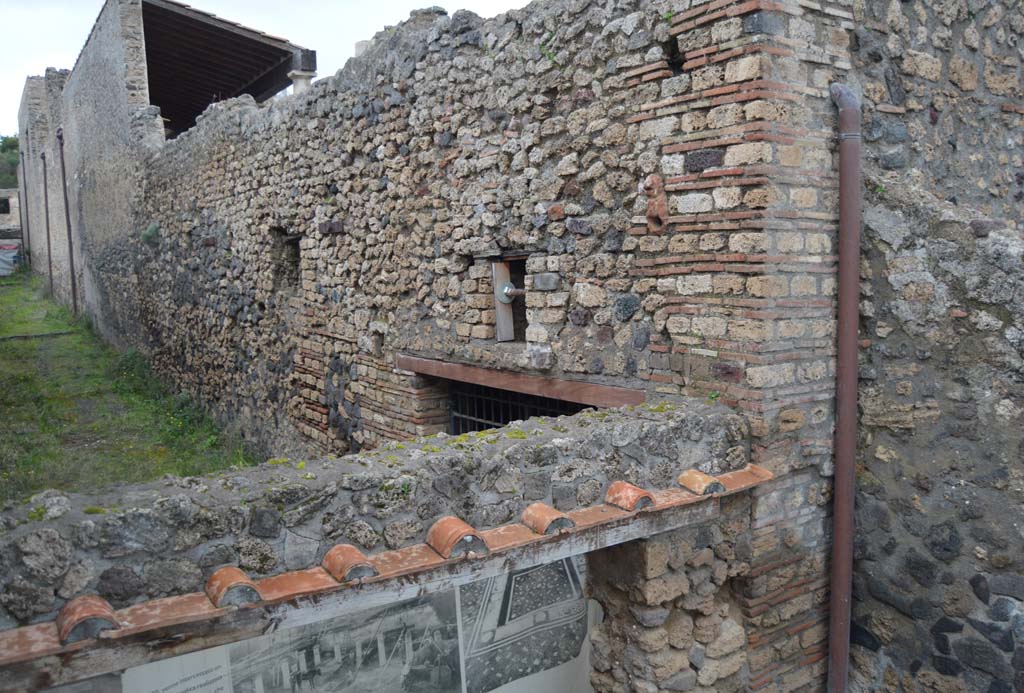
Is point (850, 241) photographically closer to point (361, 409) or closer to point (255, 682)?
point (255, 682)

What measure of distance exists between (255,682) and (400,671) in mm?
559

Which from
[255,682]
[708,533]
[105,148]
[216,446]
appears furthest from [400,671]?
[105,148]

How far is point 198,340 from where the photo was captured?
33.3 feet

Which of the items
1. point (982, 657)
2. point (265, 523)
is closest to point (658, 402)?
point (982, 657)

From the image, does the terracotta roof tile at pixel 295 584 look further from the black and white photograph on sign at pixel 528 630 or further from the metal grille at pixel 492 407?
the metal grille at pixel 492 407

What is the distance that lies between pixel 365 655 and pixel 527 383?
2.31 meters

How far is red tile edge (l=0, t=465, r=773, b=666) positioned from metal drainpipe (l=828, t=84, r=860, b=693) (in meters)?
0.54

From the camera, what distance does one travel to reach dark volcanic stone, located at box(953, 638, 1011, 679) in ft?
11.4

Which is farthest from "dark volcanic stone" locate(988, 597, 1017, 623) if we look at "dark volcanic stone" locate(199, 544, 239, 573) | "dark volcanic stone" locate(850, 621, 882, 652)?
"dark volcanic stone" locate(199, 544, 239, 573)

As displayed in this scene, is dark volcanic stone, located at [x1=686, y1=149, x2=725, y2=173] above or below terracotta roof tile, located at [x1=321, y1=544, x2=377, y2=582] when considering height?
above

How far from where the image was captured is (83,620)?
6.97ft

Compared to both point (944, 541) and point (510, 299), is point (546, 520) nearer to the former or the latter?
point (944, 541)

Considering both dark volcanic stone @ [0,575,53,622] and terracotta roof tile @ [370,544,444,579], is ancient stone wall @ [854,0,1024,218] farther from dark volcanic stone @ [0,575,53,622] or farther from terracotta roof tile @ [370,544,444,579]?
dark volcanic stone @ [0,575,53,622]

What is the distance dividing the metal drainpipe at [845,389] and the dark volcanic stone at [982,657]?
50 cm
